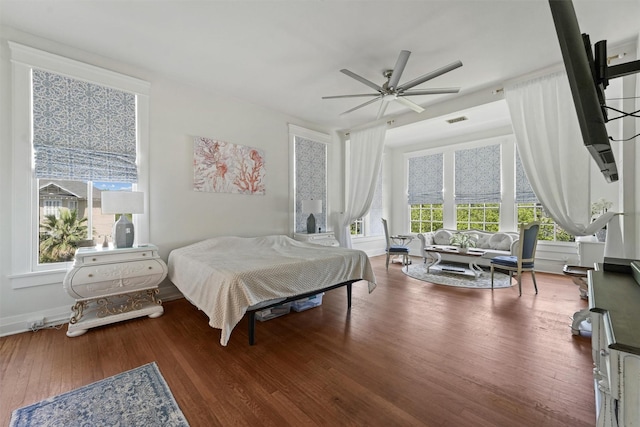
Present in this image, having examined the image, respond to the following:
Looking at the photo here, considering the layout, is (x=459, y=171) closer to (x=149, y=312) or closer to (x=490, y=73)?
(x=490, y=73)

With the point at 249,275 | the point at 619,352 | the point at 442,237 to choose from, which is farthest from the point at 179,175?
the point at 442,237

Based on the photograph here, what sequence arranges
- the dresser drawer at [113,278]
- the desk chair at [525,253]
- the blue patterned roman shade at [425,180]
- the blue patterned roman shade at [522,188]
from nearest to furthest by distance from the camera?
the dresser drawer at [113,278] < the desk chair at [525,253] < the blue patterned roman shade at [522,188] < the blue patterned roman shade at [425,180]

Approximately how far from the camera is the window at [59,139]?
266 centimetres

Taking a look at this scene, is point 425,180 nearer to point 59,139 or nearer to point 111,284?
point 111,284

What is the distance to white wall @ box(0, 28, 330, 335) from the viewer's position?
8.53 feet

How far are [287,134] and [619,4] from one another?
14.0 ft

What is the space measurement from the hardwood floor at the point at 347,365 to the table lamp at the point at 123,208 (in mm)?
918

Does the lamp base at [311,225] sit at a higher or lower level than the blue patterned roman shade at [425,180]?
lower

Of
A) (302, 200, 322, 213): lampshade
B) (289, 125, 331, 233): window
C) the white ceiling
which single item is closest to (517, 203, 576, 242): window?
the white ceiling

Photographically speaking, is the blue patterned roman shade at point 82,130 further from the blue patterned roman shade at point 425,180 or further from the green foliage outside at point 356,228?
the blue patterned roman shade at point 425,180

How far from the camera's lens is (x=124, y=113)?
10.7 ft

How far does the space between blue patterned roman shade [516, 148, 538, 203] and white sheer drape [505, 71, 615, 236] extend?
8.48 feet

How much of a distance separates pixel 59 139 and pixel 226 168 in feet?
6.20

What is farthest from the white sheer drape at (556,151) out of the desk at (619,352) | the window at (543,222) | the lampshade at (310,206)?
the lampshade at (310,206)
